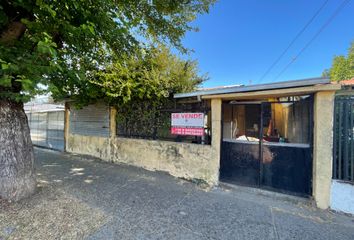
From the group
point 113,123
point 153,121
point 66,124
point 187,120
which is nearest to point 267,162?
point 187,120

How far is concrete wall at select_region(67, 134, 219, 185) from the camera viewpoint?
5.24 metres

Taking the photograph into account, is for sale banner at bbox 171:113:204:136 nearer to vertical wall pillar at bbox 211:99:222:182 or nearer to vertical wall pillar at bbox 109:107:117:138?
vertical wall pillar at bbox 211:99:222:182

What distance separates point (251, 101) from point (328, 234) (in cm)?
297

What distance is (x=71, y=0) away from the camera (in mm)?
3014

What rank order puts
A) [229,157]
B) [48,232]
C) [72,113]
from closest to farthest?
[48,232]
[229,157]
[72,113]

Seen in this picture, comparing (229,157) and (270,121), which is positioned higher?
(270,121)

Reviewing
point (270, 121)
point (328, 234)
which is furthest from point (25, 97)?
point (328, 234)

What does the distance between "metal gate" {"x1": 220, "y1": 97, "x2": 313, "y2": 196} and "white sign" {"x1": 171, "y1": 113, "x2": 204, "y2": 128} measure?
859mm

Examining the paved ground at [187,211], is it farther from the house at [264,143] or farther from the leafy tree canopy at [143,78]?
the leafy tree canopy at [143,78]

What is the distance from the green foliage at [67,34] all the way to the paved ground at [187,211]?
90.9 inches

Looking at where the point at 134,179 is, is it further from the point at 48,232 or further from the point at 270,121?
the point at 270,121

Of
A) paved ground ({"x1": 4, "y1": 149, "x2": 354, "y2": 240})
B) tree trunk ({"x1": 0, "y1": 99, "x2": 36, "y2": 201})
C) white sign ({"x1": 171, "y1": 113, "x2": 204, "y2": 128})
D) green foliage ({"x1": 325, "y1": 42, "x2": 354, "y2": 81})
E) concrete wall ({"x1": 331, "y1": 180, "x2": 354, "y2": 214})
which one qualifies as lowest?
paved ground ({"x1": 4, "y1": 149, "x2": 354, "y2": 240})

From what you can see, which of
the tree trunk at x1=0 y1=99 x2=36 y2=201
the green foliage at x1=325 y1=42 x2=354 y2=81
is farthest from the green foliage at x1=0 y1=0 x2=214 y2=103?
the green foliage at x1=325 y1=42 x2=354 y2=81

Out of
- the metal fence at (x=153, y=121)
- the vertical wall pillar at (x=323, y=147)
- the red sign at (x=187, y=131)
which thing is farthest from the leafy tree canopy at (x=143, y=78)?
the vertical wall pillar at (x=323, y=147)
